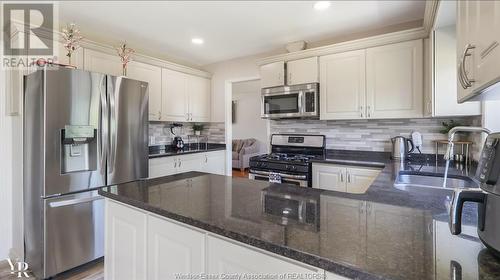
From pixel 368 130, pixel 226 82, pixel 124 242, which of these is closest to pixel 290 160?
pixel 368 130

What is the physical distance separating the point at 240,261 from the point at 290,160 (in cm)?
222

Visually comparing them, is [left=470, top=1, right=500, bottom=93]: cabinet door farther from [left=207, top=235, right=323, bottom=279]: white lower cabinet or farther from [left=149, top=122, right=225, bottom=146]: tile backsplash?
[left=149, top=122, right=225, bottom=146]: tile backsplash

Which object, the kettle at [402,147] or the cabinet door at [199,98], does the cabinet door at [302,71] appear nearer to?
the kettle at [402,147]

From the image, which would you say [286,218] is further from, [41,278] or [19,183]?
[19,183]

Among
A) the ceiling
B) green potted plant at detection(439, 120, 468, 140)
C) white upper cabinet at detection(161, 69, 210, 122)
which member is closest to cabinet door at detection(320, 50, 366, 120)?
the ceiling

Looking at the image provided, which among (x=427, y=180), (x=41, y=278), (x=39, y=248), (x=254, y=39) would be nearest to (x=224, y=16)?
(x=254, y=39)

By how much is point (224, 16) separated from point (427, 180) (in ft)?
7.87

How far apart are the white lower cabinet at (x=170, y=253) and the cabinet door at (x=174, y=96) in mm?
2469

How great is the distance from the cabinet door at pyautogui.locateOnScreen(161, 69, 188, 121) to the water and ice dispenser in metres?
1.40

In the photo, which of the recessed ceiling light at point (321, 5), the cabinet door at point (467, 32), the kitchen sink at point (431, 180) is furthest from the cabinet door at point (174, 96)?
the cabinet door at point (467, 32)

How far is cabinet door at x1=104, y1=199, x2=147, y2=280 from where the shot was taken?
1244 mm

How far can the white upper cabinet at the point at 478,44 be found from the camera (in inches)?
28.3

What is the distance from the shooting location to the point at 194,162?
149 inches

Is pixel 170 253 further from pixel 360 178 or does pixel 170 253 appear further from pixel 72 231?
pixel 360 178
